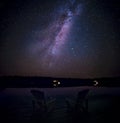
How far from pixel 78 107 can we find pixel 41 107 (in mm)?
1726

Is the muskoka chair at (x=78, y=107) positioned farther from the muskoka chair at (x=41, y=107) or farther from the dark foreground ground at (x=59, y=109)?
the muskoka chair at (x=41, y=107)

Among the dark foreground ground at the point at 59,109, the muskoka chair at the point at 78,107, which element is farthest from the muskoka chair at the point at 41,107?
the muskoka chair at the point at 78,107

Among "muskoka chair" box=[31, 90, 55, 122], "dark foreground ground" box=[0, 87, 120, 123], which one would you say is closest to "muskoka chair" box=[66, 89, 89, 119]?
"dark foreground ground" box=[0, 87, 120, 123]

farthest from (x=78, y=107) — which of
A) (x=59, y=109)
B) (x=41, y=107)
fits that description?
(x=41, y=107)

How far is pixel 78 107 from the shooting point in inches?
383

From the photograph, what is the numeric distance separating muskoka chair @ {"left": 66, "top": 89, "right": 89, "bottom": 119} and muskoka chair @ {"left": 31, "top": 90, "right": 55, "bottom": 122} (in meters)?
0.82

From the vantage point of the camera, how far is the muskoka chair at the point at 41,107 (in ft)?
29.6

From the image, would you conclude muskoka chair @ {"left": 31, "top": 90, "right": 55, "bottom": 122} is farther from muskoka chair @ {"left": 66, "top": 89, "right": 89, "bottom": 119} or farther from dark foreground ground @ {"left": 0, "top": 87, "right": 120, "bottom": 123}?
muskoka chair @ {"left": 66, "top": 89, "right": 89, "bottom": 119}

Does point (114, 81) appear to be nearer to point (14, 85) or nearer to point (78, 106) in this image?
point (78, 106)

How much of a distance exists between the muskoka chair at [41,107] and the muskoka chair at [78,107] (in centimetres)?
82

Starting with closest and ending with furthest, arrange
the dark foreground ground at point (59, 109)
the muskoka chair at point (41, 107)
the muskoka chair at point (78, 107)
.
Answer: the dark foreground ground at point (59, 109) → the muskoka chair at point (41, 107) → the muskoka chair at point (78, 107)

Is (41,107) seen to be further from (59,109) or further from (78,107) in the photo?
(78,107)

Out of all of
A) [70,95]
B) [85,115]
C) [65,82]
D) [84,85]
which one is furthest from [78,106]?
[65,82]

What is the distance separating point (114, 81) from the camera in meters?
14.9
